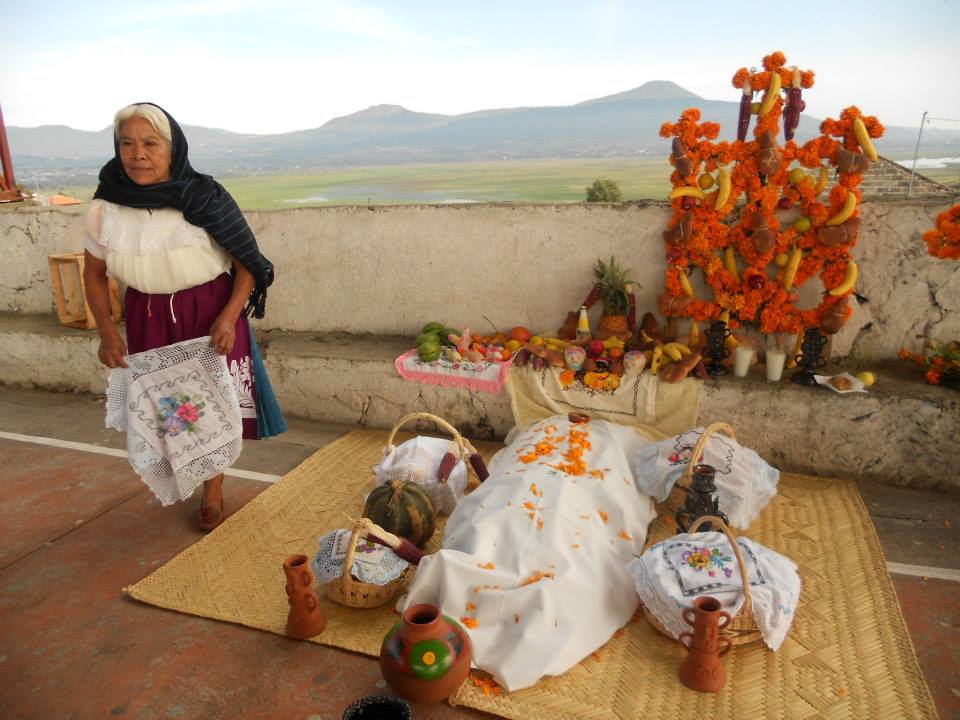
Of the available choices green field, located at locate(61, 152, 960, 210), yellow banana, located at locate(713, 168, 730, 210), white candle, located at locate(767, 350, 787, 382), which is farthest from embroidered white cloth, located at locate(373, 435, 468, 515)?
green field, located at locate(61, 152, 960, 210)

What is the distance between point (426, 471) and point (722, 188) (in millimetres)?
2721

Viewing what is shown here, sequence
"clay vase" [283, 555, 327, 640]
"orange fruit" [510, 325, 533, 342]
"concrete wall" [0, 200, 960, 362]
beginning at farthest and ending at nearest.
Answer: "orange fruit" [510, 325, 533, 342]
"concrete wall" [0, 200, 960, 362]
"clay vase" [283, 555, 327, 640]

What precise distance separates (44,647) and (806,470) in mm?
4340

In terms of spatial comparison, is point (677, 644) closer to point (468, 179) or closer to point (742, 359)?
point (742, 359)

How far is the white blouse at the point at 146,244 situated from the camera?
3061 millimetres

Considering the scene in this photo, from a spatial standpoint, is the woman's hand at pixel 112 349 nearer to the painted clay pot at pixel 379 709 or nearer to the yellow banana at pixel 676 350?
the painted clay pot at pixel 379 709

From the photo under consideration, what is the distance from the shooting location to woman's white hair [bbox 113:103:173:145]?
2879 millimetres

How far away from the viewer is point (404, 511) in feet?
10.7

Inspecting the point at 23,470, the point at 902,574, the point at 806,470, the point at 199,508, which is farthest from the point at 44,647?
the point at 806,470

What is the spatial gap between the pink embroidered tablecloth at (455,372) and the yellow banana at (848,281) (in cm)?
228

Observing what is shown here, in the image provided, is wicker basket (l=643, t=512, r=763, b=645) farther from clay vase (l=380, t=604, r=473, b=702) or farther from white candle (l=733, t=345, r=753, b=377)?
white candle (l=733, t=345, r=753, b=377)

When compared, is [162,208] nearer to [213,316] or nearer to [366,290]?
[213,316]

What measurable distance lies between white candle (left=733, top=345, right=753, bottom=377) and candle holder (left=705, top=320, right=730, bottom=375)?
0.31 feet

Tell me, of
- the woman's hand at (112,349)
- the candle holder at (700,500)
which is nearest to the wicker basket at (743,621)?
the candle holder at (700,500)
